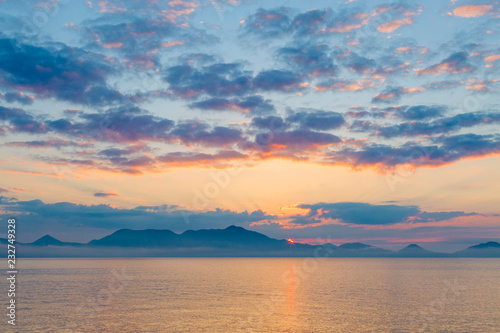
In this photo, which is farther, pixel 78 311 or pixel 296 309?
pixel 296 309

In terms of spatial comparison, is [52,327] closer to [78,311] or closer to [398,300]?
[78,311]

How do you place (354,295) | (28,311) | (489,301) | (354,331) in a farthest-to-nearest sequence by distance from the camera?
1. (354,295)
2. (489,301)
3. (28,311)
4. (354,331)

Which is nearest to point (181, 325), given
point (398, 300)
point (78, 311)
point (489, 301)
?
point (78, 311)

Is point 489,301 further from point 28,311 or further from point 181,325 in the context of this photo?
point 28,311

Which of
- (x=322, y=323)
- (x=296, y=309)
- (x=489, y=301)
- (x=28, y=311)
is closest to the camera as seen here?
(x=322, y=323)

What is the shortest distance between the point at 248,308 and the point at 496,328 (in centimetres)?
4290

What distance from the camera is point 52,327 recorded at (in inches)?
2441

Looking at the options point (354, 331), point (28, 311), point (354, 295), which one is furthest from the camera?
point (354, 295)

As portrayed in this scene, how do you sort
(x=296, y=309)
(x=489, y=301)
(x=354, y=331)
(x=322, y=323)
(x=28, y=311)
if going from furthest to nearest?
(x=489, y=301)
(x=296, y=309)
(x=28, y=311)
(x=322, y=323)
(x=354, y=331)

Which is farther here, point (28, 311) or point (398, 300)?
point (398, 300)

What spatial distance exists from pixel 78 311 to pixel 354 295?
6711 centimetres

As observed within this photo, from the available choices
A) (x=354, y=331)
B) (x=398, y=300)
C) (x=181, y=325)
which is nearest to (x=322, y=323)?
(x=354, y=331)

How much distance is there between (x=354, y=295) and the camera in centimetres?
10706

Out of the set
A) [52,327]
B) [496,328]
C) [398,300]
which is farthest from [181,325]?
[398,300]
